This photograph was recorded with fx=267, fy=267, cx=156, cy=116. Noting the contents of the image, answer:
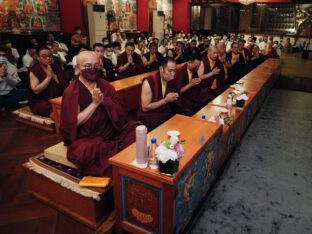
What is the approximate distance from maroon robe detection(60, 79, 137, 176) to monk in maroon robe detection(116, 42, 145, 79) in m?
3.99

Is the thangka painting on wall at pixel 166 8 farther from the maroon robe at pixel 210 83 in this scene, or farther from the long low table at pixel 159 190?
the long low table at pixel 159 190

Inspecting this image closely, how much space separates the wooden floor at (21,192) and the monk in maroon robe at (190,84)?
2.23m

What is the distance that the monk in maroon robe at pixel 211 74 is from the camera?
524 cm

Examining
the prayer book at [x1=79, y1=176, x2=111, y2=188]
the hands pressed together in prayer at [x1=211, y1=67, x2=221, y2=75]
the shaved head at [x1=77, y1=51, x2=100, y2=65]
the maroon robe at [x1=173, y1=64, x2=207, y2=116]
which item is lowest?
the prayer book at [x1=79, y1=176, x2=111, y2=188]

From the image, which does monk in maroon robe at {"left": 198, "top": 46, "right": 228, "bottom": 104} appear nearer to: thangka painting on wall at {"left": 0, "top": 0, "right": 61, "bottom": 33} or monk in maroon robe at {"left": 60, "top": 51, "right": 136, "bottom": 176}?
monk in maroon robe at {"left": 60, "top": 51, "right": 136, "bottom": 176}

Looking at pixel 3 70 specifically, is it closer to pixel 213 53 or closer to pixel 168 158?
pixel 213 53

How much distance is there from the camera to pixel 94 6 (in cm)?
1088

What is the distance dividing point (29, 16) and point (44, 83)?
6002 mm

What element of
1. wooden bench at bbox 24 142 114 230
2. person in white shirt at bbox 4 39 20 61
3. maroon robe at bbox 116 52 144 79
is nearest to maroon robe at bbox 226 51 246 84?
maroon robe at bbox 116 52 144 79

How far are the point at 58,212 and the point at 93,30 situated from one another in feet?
32.3

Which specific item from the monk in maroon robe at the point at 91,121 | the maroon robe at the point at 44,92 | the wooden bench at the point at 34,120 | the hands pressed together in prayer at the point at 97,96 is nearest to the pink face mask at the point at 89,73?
the monk in maroon robe at the point at 91,121

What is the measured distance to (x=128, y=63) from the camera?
6.76 m

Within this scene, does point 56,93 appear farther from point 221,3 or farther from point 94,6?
point 221,3

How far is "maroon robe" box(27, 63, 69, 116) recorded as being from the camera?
4664mm
